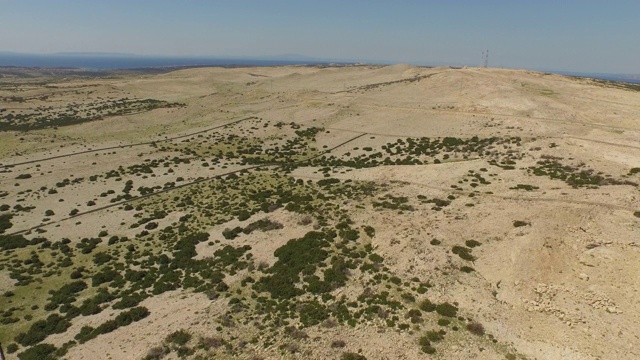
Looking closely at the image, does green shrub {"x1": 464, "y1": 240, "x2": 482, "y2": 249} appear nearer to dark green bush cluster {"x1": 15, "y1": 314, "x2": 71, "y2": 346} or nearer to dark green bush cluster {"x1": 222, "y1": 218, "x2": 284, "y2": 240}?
dark green bush cluster {"x1": 222, "y1": 218, "x2": 284, "y2": 240}

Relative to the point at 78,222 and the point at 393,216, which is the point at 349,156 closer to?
the point at 393,216

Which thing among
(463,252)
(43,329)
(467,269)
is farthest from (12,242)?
(467,269)

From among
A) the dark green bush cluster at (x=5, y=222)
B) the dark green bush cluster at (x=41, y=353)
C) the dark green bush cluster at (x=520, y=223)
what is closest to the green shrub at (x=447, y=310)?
the dark green bush cluster at (x=520, y=223)

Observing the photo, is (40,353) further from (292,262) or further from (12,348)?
(292,262)

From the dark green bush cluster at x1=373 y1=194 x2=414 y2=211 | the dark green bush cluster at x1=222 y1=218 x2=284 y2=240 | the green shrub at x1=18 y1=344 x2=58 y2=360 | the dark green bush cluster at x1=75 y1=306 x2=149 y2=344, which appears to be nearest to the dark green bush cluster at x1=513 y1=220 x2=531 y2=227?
the dark green bush cluster at x1=373 y1=194 x2=414 y2=211

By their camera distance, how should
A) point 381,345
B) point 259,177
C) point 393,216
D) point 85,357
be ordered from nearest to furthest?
point 381,345
point 85,357
point 393,216
point 259,177

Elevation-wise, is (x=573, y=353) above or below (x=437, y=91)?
below

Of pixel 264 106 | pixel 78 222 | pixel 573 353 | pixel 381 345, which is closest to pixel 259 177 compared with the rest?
pixel 78 222

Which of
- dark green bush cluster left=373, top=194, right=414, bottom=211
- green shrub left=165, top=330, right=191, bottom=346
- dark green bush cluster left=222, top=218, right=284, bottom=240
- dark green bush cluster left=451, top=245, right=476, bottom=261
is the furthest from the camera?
dark green bush cluster left=222, top=218, right=284, bottom=240
